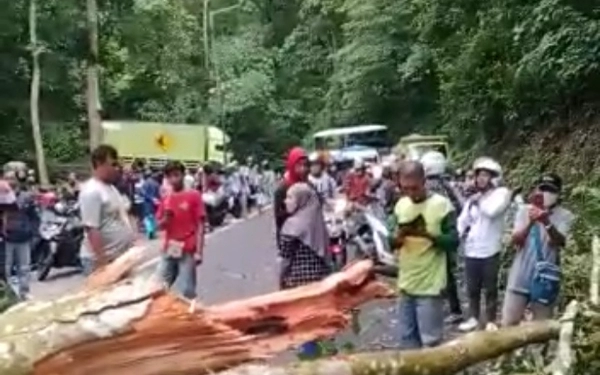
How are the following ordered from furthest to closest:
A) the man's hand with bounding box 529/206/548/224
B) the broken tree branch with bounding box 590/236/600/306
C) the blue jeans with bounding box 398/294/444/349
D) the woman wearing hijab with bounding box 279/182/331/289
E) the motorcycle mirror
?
the motorcycle mirror, the woman wearing hijab with bounding box 279/182/331/289, the man's hand with bounding box 529/206/548/224, the blue jeans with bounding box 398/294/444/349, the broken tree branch with bounding box 590/236/600/306

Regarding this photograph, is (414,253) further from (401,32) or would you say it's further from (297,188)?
(401,32)

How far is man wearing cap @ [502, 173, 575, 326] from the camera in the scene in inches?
340

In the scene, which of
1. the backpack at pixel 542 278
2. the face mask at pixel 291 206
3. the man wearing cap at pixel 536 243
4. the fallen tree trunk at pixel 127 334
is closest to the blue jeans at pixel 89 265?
the face mask at pixel 291 206

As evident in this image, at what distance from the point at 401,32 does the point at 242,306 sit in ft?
123

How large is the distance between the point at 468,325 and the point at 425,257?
10.8 ft

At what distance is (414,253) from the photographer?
8.34 metres

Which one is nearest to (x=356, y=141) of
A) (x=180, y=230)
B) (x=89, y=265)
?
(x=180, y=230)

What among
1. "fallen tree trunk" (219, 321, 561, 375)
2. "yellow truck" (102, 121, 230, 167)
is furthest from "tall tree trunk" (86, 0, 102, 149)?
"fallen tree trunk" (219, 321, 561, 375)

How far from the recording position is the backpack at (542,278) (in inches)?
340

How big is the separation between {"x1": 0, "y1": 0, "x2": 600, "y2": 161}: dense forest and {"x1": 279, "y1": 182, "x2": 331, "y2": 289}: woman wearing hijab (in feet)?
23.0

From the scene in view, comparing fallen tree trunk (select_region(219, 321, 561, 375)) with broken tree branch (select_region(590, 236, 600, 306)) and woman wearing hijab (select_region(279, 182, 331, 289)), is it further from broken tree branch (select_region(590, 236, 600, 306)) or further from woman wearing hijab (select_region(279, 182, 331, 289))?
woman wearing hijab (select_region(279, 182, 331, 289))

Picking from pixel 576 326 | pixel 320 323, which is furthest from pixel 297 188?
pixel 320 323

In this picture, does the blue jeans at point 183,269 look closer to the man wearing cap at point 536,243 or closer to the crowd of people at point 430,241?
the crowd of people at point 430,241

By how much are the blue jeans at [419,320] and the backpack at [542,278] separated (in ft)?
2.39
